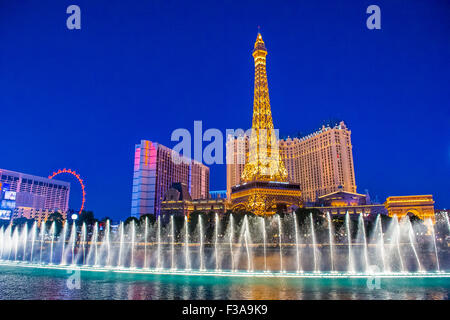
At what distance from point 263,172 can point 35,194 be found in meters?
103

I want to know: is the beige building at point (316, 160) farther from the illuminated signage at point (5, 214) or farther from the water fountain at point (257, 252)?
the illuminated signage at point (5, 214)

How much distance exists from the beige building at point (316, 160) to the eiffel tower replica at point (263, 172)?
84.7 ft

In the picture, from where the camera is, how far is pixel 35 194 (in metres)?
133

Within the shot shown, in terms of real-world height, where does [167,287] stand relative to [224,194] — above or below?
below

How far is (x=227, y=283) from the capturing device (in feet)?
73.1

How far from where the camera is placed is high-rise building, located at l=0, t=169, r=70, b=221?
123188 millimetres

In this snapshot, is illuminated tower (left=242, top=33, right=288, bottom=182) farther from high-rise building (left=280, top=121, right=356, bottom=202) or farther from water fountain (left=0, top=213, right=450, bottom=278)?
high-rise building (left=280, top=121, right=356, bottom=202)

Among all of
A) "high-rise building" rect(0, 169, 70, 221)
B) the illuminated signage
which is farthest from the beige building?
"high-rise building" rect(0, 169, 70, 221)

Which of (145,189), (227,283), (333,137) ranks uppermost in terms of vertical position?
(333,137)

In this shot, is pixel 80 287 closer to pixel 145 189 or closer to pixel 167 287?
pixel 167 287

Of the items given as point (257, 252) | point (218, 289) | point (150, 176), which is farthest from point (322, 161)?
point (218, 289)

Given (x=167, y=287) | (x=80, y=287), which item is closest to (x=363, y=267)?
(x=167, y=287)

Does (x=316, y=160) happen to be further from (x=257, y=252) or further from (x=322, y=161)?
(x=257, y=252)

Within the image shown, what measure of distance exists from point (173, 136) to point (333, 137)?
70.9 m
